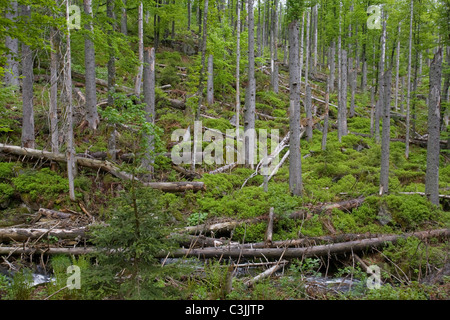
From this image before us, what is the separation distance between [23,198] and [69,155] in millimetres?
1947

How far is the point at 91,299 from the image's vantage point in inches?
144

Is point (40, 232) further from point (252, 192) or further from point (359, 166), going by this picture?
point (359, 166)

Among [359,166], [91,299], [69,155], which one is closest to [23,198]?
[69,155]

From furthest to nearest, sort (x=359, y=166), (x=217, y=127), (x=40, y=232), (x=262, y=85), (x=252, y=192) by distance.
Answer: (x=262, y=85) < (x=217, y=127) < (x=359, y=166) < (x=252, y=192) < (x=40, y=232)

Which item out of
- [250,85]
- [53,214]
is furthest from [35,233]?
[250,85]

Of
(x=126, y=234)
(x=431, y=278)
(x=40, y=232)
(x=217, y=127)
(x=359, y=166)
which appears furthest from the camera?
(x=217, y=127)

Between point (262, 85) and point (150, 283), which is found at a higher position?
point (262, 85)

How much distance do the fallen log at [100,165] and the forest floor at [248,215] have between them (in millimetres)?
204

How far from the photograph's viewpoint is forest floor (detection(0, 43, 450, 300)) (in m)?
4.84

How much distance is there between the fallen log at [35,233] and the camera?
23.6 ft

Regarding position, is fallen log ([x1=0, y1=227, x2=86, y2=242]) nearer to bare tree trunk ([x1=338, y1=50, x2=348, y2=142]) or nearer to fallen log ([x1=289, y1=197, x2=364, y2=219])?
fallen log ([x1=289, y1=197, x2=364, y2=219])

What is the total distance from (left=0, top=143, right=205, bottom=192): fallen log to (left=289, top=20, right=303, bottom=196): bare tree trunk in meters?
3.36
